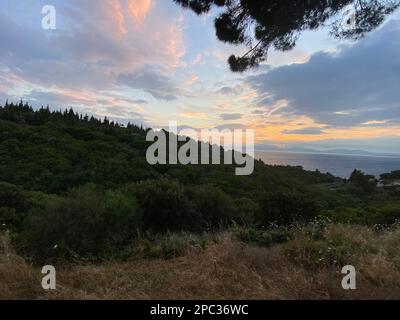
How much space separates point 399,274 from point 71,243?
5.09m

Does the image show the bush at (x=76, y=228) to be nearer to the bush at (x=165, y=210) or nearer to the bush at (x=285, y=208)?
the bush at (x=165, y=210)

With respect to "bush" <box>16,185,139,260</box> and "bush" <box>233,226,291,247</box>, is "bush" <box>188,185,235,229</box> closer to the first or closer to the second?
"bush" <box>16,185,139,260</box>

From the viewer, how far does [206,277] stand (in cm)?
480

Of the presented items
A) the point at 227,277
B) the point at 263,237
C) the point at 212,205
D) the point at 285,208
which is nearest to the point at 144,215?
the point at 212,205

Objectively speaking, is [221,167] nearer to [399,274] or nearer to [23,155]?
[23,155]

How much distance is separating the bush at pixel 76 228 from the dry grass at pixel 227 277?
86cm

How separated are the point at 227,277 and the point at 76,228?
336 centimetres

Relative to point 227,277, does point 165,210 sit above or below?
above

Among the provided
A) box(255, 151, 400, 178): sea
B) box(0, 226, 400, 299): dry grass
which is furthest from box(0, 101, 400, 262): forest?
box(255, 151, 400, 178): sea

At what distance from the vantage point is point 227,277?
477 centimetres

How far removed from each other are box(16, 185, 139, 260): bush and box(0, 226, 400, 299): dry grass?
858 millimetres

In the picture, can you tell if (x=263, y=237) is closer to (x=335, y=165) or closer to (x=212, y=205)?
(x=212, y=205)
